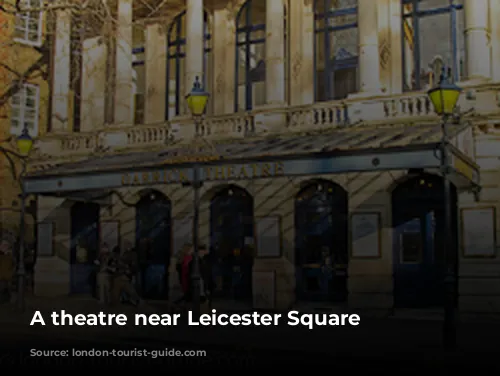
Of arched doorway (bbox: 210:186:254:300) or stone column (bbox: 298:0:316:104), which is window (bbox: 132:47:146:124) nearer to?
arched doorway (bbox: 210:186:254:300)

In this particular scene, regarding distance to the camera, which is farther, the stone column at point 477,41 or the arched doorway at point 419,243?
the arched doorway at point 419,243

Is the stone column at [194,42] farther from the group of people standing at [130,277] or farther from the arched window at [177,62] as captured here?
the group of people standing at [130,277]

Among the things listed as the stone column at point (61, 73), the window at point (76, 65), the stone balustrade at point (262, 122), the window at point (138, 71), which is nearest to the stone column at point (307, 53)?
the stone balustrade at point (262, 122)

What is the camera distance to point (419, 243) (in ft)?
66.2

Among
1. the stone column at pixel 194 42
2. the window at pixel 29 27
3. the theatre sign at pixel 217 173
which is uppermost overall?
the window at pixel 29 27

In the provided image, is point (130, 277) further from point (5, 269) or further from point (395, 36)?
point (395, 36)

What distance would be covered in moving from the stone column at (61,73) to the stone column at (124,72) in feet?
8.98

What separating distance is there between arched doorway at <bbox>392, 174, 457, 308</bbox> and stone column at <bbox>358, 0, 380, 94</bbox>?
2928 mm

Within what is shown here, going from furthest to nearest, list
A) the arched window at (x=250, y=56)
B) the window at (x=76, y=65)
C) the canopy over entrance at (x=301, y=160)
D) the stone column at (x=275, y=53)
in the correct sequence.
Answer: the window at (x=76, y=65), the arched window at (x=250, y=56), the stone column at (x=275, y=53), the canopy over entrance at (x=301, y=160)

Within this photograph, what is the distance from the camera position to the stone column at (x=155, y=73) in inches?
1027

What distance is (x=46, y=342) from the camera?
14.1 metres

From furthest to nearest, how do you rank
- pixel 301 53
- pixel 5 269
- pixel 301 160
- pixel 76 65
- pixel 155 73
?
pixel 76 65, pixel 155 73, pixel 301 53, pixel 5 269, pixel 301 160

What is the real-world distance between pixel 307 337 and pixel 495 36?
32.9 feet

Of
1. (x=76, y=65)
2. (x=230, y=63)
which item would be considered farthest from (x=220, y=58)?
(x=76, y=65)
